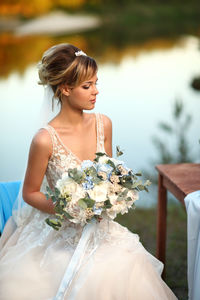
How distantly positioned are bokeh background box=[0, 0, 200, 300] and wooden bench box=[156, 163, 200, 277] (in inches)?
79.0

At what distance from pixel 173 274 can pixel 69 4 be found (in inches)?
149

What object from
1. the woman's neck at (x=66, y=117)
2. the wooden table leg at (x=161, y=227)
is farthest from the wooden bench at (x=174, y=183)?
the woman's neck at (x=66, y=117)

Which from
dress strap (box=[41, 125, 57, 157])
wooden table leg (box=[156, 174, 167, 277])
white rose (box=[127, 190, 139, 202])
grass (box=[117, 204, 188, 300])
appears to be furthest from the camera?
grass (box=[117, 204, 188, 300])

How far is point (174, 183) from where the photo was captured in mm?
2947

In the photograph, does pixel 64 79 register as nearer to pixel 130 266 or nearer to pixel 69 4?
pixel 130 266

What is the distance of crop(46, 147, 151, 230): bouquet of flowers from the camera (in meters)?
2.10

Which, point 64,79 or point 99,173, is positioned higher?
point 64,79

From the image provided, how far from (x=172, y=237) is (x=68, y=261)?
2430 millimetres

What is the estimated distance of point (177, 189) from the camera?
9.57 ft

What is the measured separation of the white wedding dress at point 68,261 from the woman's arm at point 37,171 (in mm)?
51

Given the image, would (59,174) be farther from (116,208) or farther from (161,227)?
(161,227)

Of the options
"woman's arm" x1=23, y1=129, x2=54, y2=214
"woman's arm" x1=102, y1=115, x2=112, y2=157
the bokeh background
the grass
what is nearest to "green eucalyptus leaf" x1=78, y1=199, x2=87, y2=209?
"woman's arm" x1=23, y1=129, x2=54, y2=214

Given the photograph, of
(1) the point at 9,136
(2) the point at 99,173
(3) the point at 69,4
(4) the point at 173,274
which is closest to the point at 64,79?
(2) the point at 99,173

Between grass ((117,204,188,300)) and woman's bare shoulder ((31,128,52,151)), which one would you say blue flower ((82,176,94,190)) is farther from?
grass ((117,204,188,300))
